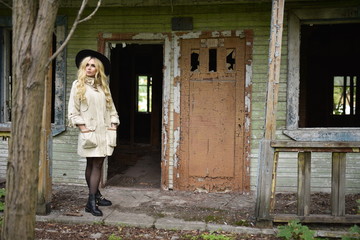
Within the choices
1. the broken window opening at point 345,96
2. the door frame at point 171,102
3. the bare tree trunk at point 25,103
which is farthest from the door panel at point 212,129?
the broken window opening at point 345,96

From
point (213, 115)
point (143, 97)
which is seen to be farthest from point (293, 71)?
point (143, 97)

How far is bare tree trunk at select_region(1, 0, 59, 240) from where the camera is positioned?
288 cm

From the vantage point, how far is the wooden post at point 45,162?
4621mm

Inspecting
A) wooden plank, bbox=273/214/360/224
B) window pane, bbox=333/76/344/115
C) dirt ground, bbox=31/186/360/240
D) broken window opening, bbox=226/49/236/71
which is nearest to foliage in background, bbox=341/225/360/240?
wooden plank, bbox=273/214/360/224

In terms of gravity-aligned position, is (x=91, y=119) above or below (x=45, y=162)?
above

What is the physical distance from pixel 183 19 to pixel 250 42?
3.81ft

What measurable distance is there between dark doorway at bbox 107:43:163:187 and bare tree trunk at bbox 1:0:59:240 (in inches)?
147

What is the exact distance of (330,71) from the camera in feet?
39.5

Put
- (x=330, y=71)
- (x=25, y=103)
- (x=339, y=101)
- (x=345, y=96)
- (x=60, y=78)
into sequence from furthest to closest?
(x=339, y=101)
(x=345, y=96)
(x=330, y=71)
(x=60, y=78)
(x=25, y=103)

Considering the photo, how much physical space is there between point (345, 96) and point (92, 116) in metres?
11.3

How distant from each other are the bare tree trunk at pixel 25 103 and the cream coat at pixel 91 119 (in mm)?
1529

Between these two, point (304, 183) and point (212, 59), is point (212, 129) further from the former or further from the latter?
point (304, 183)

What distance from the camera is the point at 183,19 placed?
6.05m

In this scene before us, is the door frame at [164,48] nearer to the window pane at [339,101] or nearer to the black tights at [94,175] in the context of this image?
the black tights at [94,175]
